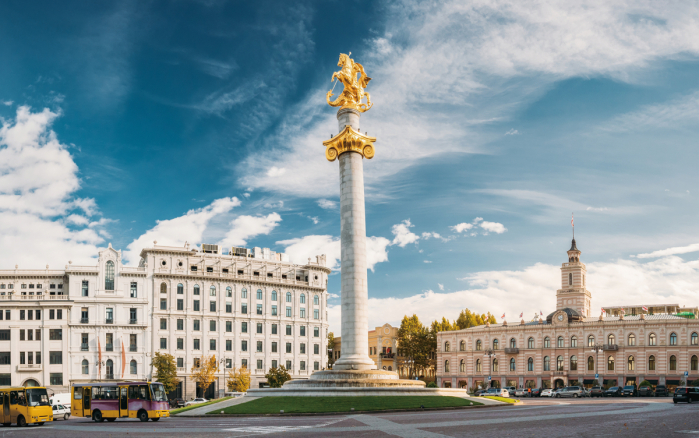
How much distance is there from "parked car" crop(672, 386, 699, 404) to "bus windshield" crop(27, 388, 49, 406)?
154 feet

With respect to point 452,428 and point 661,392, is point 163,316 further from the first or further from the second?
point 452,428

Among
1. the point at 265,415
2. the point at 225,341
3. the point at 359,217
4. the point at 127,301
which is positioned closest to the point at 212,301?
the point at 225,341

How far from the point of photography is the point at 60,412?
157 feet

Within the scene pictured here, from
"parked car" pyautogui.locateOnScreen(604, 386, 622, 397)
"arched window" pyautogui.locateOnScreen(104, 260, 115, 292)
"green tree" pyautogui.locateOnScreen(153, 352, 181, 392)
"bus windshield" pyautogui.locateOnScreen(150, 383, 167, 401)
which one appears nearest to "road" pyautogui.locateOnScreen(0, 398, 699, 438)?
"bus windshield" pyautogui.locateOnScreen(150, 383, 167, 401)

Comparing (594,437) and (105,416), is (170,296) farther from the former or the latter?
(594,437)

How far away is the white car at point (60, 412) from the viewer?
47.4 m

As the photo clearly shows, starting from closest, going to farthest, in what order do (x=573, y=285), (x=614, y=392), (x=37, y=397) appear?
1. (x=37, y=397)
2. (x=614, y=392)
3. (x=573, y=285)

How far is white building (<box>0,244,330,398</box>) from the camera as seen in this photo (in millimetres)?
87875

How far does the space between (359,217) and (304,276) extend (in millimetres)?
61809

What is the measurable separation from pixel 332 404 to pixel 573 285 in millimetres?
108776

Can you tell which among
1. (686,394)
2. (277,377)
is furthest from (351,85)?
(277,377)

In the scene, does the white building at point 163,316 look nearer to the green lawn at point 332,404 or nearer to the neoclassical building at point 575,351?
the neoclassical building at point 575,351

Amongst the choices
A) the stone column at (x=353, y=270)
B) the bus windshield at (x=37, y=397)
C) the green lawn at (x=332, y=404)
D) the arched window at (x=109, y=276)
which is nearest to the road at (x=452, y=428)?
the green lawn at (x=332, y=404)

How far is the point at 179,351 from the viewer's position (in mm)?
96500
